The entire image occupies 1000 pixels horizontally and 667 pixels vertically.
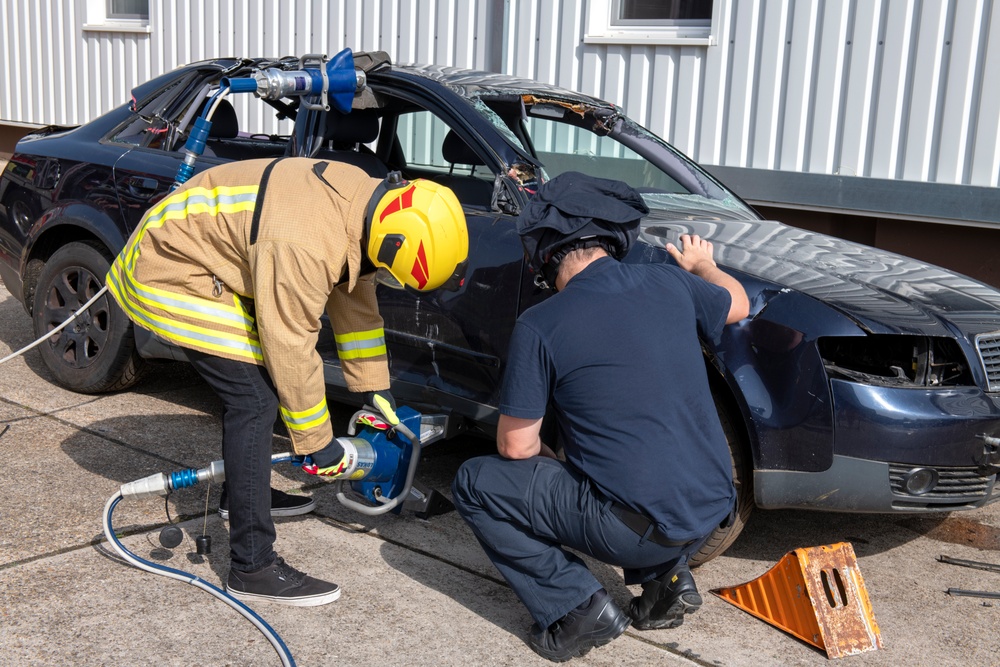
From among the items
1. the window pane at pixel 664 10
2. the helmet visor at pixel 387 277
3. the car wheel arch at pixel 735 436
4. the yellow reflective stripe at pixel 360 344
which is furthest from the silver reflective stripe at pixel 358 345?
the window pane at pixel 664 10

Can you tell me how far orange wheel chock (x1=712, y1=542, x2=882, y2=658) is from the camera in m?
3.24

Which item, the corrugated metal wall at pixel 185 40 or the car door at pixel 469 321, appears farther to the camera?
the corrugated metal wall at pixel 185 40

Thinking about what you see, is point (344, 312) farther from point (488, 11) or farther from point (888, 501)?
point (488, 11)

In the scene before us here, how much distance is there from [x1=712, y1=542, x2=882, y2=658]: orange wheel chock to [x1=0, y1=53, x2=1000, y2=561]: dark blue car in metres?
0.22

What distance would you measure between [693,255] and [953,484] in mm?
1146

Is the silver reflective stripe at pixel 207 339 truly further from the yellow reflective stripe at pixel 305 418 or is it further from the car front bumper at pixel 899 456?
the car front bumper at pixel 899 456

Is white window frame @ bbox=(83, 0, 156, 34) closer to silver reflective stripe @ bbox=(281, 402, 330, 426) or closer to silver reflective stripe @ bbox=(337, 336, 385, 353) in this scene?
silver reflective stripe @ bbox=(337, 336, 385, 353)

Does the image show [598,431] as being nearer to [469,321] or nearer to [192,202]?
[469,321]

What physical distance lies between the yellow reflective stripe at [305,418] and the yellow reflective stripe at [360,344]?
45 cm

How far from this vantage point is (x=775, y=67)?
23.2ft

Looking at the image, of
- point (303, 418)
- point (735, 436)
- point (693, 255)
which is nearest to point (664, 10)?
point (693, 255)

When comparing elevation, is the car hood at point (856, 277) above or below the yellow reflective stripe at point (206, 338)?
above

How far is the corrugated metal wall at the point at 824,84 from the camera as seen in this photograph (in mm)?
6445

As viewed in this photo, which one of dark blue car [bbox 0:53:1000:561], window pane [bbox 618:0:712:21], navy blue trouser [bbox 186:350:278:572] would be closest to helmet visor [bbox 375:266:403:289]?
navy blue trouser [bbox 186:350:278:572]
